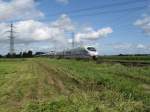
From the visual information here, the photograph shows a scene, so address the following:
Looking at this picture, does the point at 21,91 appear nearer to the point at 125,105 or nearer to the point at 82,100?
the point at 82,100

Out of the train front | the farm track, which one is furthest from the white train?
the farm track

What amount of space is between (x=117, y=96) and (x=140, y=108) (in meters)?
2.55

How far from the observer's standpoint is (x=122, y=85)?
1694 centimetres

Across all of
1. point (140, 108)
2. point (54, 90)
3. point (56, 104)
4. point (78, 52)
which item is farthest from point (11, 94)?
point (78, 52)

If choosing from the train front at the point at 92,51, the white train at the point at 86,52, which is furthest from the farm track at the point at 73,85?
the white train at the point at 86,52

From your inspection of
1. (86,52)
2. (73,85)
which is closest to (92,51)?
(86,52)

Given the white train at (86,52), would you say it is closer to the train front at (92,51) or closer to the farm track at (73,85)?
the train front at (92,51)

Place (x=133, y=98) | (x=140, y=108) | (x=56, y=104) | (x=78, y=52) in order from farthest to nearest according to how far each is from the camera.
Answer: (x=78, y=52) → (x=133, y=98) → (x=56, y=104) → (x=140, y=108)

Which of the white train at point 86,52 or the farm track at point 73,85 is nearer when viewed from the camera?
the farm track at point 73,85

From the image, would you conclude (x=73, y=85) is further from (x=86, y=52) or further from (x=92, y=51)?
(x=86, y=52)

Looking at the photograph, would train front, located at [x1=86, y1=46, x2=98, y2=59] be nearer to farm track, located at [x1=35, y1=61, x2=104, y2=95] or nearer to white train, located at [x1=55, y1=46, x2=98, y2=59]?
white train, located at [x1=55, y1=46, x2=98, y2=59]

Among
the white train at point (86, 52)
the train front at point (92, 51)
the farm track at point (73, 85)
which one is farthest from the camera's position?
the white train at point (86, 52)

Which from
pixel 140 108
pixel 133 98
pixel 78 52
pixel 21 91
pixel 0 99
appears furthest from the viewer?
pixel 78 52

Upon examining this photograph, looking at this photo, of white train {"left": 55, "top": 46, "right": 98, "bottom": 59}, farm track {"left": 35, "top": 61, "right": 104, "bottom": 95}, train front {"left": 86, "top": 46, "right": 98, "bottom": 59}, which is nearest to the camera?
farm track {"left": 35, "top": 61, "right": 104, "bottom": 95}
